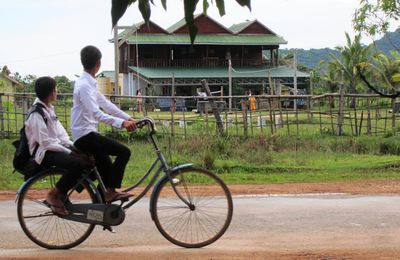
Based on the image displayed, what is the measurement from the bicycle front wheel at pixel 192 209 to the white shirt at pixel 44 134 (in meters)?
1.00

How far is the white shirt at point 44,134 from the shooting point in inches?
207

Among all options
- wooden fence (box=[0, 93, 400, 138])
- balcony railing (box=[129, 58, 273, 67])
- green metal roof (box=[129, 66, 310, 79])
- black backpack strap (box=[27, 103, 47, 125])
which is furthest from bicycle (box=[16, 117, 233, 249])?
balcony railing (box=[129, 58, 273, 67])

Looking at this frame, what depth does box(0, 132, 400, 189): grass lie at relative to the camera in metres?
12.1

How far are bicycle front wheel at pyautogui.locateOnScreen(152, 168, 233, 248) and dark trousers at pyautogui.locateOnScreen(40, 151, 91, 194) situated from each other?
2.37 feet

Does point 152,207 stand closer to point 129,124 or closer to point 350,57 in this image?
point 129,124

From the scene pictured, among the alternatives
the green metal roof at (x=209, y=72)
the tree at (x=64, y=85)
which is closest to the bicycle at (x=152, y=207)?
the green metal roof at (x=209, y=72)

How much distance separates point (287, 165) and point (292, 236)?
7.68 m

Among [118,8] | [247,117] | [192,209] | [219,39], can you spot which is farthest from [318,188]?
[219,39]

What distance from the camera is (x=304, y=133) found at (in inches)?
807

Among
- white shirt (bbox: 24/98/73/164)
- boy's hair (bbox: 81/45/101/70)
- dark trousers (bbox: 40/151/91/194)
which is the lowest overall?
dark trousers (bbox: 40/151/91/194)

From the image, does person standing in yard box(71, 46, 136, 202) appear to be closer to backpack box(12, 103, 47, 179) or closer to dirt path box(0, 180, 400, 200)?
backpack box(12, 103, 47, 179)

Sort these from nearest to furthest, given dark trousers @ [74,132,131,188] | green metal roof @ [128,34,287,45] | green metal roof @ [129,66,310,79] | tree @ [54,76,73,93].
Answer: dark trousers @ [74,132,131,188] → green metal roof @ [129,66,310,79] → green metal roof @ [128,34,287,45] → tree @ [54,76,73,93]

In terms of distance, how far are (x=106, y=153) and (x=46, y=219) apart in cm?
93

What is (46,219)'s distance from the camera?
5609 millimetres
